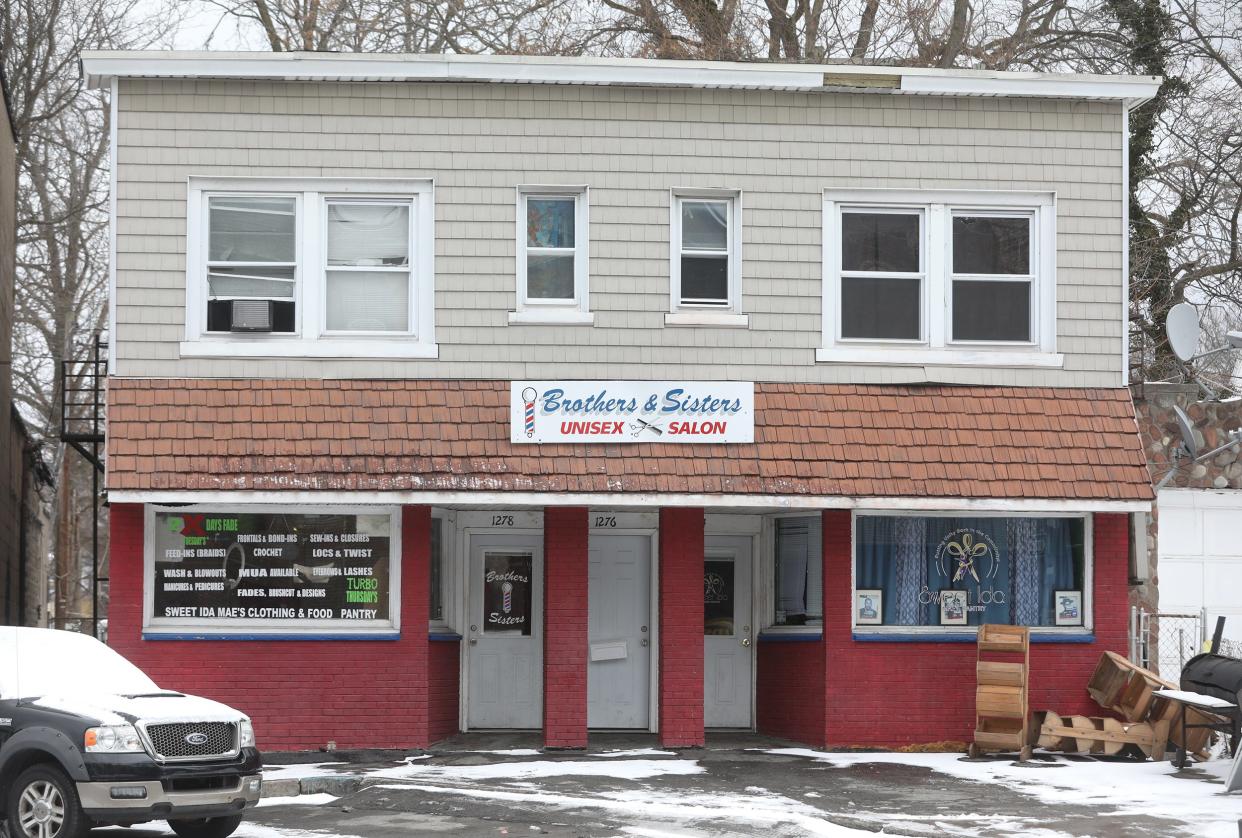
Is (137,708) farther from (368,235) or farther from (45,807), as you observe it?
(368,235)

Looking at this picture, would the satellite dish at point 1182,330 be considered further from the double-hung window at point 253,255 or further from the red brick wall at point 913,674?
the double-hung window at point 253,255

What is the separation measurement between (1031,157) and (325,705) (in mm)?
9271

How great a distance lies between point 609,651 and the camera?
18375mm

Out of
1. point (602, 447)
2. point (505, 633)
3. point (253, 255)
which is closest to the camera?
point (602, 447)

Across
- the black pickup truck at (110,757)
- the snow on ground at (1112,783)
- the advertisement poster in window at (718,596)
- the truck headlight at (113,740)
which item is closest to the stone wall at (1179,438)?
the snow on ground at (1112,783)

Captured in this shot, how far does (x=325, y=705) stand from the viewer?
16391 mm

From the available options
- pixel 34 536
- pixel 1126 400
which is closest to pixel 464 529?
pixel 1126 400

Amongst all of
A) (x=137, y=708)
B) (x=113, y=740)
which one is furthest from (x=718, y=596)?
(x=113, y=740)

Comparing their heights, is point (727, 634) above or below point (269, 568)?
below

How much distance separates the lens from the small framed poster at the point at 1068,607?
17.4m

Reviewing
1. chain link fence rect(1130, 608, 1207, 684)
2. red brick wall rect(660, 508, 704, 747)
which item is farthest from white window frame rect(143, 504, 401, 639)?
chain link fence rect(1130, 608, 1207, 684)

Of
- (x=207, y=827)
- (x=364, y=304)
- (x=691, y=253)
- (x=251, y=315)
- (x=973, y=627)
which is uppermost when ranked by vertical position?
(x=691, y=253)

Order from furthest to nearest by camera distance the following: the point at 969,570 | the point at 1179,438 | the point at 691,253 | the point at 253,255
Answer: the point at 1179,438, the point at 969,570, the point at 691,253, the point at 253,255

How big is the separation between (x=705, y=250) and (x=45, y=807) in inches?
347
